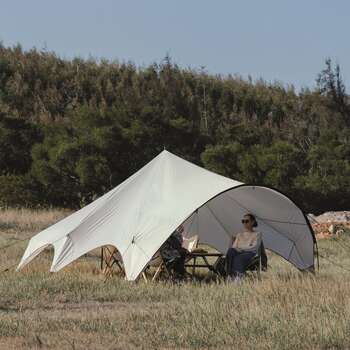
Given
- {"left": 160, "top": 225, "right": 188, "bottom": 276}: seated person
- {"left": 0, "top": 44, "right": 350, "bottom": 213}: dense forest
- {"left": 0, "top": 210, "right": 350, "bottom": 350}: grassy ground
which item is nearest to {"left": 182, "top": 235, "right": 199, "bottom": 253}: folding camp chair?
{"left": 160, "top": 225, "right": 188, "bottom": 276}: seated person

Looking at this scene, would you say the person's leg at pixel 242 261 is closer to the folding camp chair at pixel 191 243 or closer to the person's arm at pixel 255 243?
the person's arm at pixel 255 243

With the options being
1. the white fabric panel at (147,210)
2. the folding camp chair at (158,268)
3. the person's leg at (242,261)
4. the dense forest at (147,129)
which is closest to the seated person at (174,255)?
the folding camp chair at (158,268)

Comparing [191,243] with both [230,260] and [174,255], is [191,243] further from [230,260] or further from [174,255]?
[230,260]

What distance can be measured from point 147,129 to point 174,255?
16046 millimetres

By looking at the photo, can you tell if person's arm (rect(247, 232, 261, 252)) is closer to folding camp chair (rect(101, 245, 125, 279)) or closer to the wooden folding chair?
the wooden folding chair

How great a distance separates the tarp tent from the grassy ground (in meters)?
0.59

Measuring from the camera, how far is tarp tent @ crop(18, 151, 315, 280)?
1301cm

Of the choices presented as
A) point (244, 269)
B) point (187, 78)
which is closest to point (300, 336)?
point (244, 269)

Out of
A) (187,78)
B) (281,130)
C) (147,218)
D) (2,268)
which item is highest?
(187,78)

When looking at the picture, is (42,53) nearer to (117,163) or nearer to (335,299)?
(117,163)

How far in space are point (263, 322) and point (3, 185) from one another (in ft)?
63.2

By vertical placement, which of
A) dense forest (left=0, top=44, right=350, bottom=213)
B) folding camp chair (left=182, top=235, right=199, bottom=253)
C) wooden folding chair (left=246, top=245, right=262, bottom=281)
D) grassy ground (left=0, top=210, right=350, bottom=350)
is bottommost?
grassy ground (left=0, top=210, right=350, bottom=350)

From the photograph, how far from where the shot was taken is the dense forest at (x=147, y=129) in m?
27.6

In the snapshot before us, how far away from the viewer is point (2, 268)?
46.3 ft
